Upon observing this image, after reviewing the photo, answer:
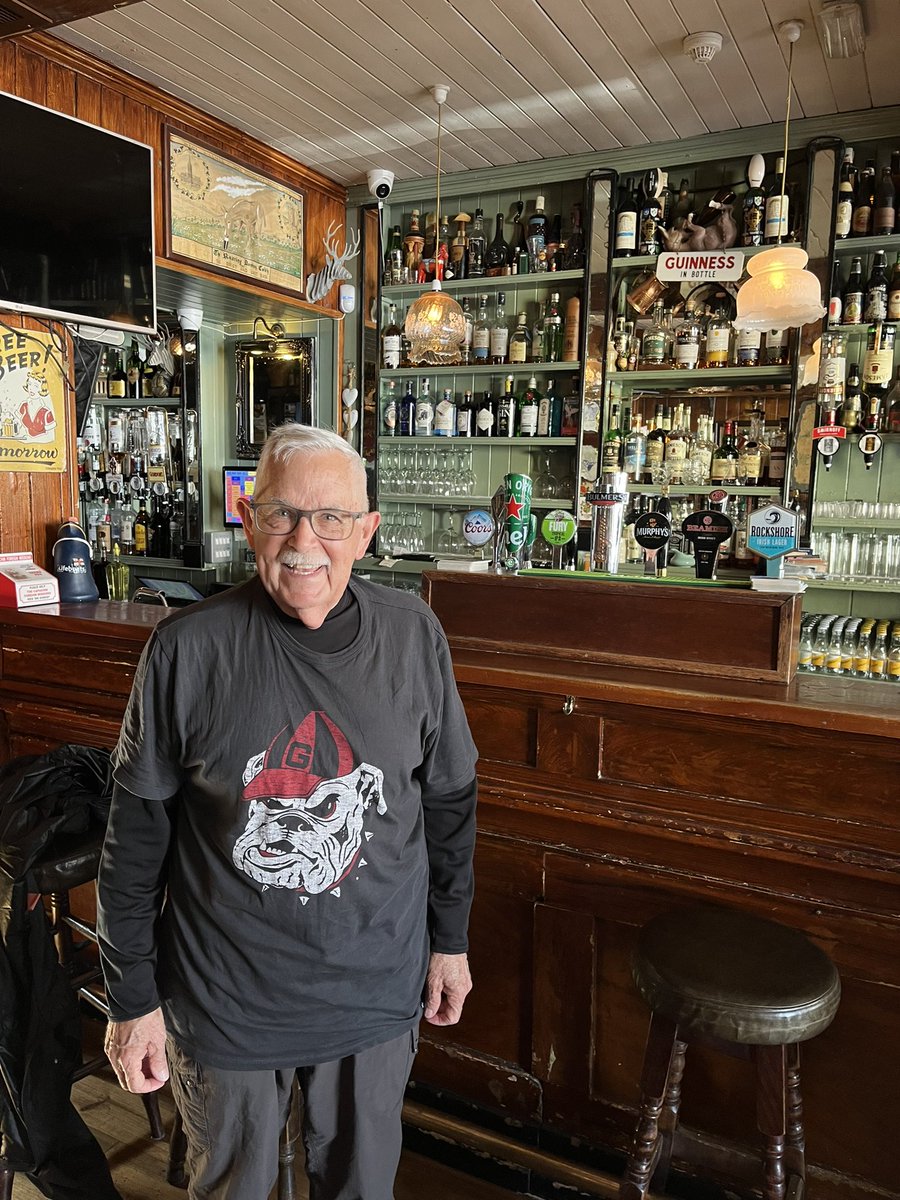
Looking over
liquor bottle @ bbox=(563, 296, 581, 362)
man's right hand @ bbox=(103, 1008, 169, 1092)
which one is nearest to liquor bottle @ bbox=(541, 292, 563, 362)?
liquor bottle @ bbox=(563, 296, 581, 362)

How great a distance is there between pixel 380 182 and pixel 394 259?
18.0 inches

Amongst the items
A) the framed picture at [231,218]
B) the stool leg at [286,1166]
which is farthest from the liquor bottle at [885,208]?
the stool leg at [286,1166]

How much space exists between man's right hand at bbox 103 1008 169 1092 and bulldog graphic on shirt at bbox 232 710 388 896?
0.31 meters

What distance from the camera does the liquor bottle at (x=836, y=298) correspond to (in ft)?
12.9

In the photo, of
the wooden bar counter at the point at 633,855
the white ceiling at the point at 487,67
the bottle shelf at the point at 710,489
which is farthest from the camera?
the bottle shelf at the point at 710,489

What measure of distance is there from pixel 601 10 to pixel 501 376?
6.68ft

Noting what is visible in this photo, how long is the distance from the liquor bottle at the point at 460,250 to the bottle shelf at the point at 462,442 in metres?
0.91

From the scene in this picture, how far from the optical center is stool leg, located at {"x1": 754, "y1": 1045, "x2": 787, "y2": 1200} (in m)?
1.43

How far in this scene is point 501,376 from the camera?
193 inches

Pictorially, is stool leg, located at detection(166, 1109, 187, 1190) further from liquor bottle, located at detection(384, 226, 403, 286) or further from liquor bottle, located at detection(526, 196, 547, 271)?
liquor bottle, located at detection(384, 226, 403, 286)

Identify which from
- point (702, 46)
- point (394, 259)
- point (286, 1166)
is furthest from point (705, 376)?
point (286, 1166)

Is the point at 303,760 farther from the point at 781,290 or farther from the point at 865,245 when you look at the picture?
the point at 865,245

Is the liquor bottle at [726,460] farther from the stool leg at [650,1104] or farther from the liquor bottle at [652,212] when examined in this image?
the stool leg at [650,1104]

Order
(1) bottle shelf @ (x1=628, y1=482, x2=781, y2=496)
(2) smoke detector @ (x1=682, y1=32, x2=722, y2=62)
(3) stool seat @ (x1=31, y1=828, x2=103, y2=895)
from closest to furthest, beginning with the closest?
1. (3) stool seat @ (x1=31, y1=828, x2=103, y2=895)
2. (2) smoke detector @ (x1=682, y1=32, x2=722, y2=62)
3. (1) bottle shelf @ (x1=628, y1=482, x2=781, y2=496)
